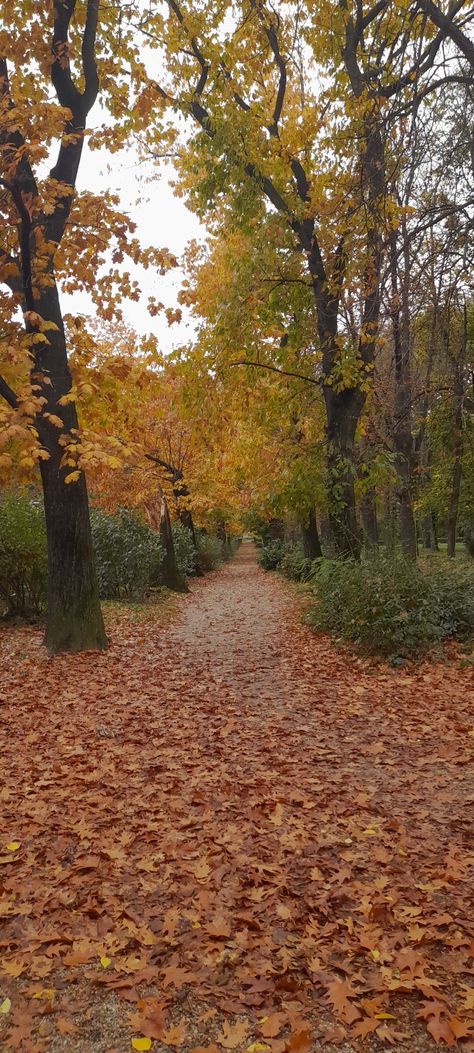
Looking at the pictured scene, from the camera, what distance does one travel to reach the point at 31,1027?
2.27 metres

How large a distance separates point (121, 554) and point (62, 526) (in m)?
6.61

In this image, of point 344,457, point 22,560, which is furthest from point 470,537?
point 22,560

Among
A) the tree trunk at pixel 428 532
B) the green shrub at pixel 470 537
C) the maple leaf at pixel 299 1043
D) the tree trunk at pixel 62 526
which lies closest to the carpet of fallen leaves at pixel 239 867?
the maple leaf at pixel 299 1043

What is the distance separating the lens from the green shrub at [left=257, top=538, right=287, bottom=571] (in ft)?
81.1

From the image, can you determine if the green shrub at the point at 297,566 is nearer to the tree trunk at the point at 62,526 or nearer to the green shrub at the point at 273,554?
the green shrub at the point at 273,554

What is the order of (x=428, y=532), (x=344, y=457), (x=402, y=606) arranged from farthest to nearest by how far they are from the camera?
(x=428, y=532)
(x=344, y=457)
(x=402, y=606)

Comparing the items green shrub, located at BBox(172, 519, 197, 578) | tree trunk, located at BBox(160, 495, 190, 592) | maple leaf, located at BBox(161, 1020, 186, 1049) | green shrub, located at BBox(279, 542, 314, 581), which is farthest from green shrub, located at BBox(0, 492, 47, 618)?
maple leaf, located at BBox(161, 1020, 186, 1049)

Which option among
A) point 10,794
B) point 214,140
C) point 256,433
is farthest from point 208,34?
point 10,794

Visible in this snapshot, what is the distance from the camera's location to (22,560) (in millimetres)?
10805

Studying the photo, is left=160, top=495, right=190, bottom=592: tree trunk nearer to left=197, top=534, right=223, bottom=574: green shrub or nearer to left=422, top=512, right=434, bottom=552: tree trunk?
left=197, top=534, right=223, bottom=574: green shrub

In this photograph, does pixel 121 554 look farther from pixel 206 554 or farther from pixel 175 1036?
pixel 175 1036

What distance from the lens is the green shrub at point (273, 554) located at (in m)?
24.7

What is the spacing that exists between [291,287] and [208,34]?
392 cm

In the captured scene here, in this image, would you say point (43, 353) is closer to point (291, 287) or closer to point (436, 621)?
point (291, 287)
